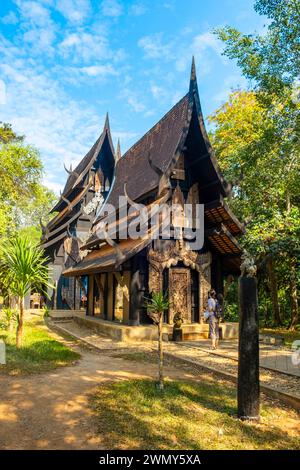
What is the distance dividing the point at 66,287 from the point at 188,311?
458 inches

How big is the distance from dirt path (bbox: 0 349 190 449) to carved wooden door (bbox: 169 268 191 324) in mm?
4722

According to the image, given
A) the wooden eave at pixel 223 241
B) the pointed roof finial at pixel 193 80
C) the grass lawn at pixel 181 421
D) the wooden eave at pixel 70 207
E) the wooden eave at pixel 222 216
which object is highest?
the pointed roof finial at pixel 193 80

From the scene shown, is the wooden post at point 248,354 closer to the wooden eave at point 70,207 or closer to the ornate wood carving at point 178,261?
the ornate wood carving at point 178,261

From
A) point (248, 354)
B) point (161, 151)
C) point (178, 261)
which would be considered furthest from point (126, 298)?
point (248, 354)

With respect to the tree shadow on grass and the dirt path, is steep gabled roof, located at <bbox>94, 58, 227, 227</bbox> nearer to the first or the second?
the tree shadow on grass

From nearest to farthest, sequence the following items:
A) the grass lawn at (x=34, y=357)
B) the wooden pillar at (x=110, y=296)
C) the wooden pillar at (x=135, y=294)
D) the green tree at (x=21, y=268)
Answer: the grass lawn at (x=34, y=357) → the green tree at (x=21, y=268) → the wooden pillar at (x=135, y=294) → the wooden pillar at (x=110, y=296)

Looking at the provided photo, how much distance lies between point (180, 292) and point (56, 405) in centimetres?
823

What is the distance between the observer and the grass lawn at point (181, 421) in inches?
169

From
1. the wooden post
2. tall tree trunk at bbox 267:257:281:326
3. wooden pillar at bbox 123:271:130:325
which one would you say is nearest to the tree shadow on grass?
wooden pillar at bbox 123:271:130:325

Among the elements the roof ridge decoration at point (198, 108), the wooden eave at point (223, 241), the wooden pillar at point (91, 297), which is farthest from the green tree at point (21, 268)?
the wooden pillar at point (91, 297)

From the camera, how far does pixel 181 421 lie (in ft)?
16.1

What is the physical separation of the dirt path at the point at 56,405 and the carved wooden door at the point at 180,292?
4722mm

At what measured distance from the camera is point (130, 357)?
30.2ft

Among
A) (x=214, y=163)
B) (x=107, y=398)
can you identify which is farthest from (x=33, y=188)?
(x=107, y=398)
